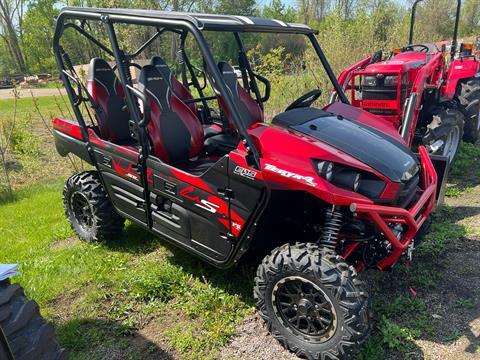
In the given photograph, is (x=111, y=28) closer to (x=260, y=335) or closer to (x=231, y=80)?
(x=231, y=80)

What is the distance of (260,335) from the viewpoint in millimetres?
2592

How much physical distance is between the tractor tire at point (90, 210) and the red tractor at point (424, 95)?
3.20 meters

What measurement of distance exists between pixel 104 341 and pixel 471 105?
539 cm

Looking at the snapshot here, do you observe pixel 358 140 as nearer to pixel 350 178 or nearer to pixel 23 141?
pixel 350 178

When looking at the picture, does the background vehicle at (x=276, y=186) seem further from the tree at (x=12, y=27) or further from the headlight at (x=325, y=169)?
the tree at (x=12, y=27)

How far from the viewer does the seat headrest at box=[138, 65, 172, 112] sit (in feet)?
10.3

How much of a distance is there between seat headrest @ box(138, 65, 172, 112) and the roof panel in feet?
1.68

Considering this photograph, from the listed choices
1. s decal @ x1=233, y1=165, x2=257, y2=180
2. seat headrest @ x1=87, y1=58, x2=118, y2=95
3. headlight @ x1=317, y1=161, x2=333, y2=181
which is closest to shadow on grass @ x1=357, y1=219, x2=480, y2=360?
headlight @ x1=317, y1=161, x2=333, y2=181

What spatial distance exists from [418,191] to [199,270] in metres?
1.75

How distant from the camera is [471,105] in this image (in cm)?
555

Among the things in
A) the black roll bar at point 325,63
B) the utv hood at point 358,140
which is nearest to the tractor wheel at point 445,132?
the black roll bar at point 325,63

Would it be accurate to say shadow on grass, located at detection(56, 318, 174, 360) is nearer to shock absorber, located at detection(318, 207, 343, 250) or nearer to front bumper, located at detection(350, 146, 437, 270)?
shock absorber, located at detection(318, 207, 343, 250)

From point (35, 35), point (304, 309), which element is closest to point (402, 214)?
point (304, 309)

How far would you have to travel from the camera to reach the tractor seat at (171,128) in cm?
317
